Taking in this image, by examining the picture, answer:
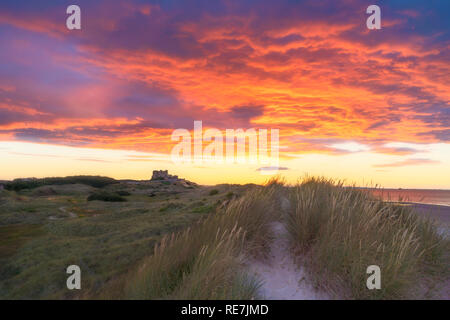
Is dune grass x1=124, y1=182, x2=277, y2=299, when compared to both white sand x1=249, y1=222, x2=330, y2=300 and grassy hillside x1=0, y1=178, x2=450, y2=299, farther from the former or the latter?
white sand x1=249, y1=222, x2=330, y2=300

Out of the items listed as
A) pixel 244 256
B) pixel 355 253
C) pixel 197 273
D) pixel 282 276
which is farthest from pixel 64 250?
pixel 355 253

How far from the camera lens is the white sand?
6.28 m

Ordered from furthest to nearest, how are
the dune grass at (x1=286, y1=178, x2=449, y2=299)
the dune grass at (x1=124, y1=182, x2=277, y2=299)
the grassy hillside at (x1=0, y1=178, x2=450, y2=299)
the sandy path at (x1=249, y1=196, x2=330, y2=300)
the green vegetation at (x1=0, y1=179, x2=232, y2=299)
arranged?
the green vegetation at (x1=0, y1=179, x2=232, y2=299) → the sandy path at (x1=249, y1=196, x2=330, y2=300) → the dune grass at (x1=286, y1=178, x2=449, y2=299) → the grassy hillside at (x1=0, y1=178, x2=450, y2=299) → the dune grass at (x1=124, y1=182, x2=277, y2=299)

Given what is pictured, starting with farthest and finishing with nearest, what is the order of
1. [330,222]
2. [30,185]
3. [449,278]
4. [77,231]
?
[30,185] → [77,231] → [449,278] → [330,222]

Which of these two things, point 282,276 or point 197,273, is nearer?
point 197,273

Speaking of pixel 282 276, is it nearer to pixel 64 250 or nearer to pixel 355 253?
pixel 355 253

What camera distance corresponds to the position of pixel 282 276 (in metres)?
6.83

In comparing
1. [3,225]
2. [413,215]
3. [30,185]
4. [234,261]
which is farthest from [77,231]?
[30,185]

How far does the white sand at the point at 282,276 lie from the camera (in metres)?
6.28

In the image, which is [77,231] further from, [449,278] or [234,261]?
[449,278]

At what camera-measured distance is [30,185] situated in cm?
A: 4778

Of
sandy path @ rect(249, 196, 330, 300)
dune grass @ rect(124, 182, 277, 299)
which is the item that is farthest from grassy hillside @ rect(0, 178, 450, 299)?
sandy path @ rect(249, 196, 330, 300)
